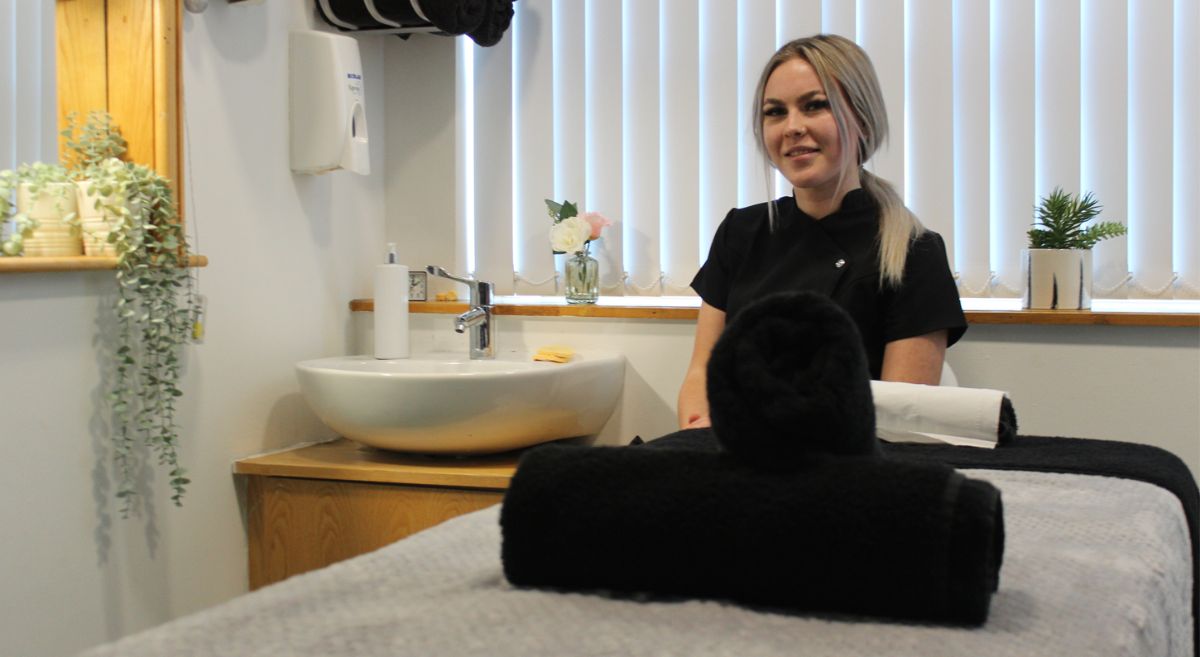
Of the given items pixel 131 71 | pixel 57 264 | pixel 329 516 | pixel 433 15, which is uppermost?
pixel 433 15

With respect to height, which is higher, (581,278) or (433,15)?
(433,15)

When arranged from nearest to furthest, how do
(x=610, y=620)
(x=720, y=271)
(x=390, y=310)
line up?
(x=610, y=620) → (x=720, y=271) → (x=390, y=310)

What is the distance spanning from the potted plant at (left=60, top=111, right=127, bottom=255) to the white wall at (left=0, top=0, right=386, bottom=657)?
0.07 meters

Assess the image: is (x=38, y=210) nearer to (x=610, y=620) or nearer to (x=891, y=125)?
(x=610, y=620)

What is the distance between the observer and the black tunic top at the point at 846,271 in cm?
179

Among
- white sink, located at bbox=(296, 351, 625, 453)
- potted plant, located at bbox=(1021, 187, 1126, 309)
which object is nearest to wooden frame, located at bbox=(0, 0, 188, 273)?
white sink, located at bbox=(296, 351, 625, 453)

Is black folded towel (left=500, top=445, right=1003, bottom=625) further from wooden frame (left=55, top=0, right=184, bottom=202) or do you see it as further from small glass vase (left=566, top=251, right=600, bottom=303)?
small glass vase (left=566, top=251, right=600, bottom=303)

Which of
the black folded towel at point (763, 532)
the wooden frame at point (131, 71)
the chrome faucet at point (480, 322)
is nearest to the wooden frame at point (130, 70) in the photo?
the wooden frame at point (131, 71)

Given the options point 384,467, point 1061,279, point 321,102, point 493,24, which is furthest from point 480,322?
point 1061,279

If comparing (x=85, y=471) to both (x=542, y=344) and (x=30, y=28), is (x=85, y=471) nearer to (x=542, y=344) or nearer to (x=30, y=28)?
(x=30, y=28)

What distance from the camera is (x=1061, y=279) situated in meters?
2.09

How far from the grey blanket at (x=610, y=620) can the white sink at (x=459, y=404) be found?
3.41 feet

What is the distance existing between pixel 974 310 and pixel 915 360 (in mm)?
370

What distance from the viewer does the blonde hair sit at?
1.81m
